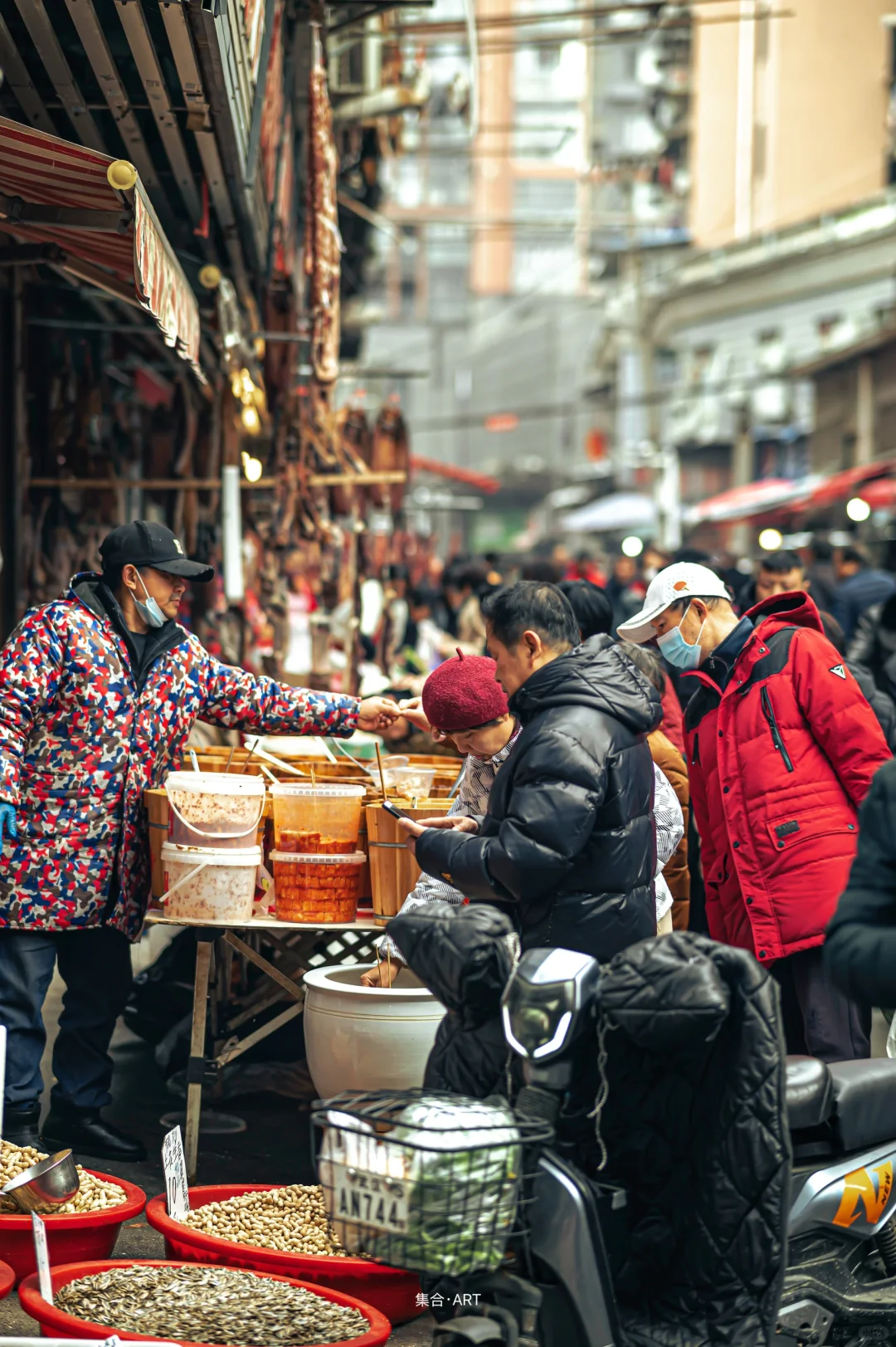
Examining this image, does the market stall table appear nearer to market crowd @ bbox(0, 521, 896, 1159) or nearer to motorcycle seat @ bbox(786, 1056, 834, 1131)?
market crowd @ bbox(0, 521, 896, 1159)

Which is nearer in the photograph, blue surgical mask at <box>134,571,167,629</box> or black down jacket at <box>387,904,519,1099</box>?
black down jacket at <box>387,904,519,1099</box>

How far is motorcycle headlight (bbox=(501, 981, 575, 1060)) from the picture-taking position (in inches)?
121

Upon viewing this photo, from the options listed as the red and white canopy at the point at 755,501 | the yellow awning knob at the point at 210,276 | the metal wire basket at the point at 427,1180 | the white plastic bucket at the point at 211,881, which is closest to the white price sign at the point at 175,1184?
the white plastic bucket at the point at 211,881

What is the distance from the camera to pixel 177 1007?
265 inches

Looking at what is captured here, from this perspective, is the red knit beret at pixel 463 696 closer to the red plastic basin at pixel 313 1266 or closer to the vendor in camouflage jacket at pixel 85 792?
the vendor in camouflage jacket at pixel 85 792

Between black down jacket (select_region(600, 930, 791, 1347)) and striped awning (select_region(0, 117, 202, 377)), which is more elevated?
striped awning (select_region(0, 117, 202, 377))

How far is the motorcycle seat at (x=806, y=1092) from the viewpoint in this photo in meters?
3.49

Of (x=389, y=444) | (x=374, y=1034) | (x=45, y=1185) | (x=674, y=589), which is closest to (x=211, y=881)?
(x=374, y=1034)

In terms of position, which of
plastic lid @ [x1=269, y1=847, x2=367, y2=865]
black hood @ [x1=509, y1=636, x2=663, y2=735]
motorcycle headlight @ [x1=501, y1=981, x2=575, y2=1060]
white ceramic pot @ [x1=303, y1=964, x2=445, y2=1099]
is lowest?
white ceramic pot @ [x1=303, y1=964, x2=445, y2=1099]

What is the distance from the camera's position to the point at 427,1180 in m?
2.79

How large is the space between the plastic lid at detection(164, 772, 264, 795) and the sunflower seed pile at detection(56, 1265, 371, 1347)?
59.4 inches

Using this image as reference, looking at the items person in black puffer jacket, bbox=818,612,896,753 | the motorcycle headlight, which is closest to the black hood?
the motorcycle headlight

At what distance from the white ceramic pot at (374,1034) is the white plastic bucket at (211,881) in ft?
1.54

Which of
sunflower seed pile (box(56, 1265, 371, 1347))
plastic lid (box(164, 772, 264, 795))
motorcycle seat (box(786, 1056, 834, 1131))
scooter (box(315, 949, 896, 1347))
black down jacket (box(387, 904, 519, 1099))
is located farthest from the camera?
plastic lid (box(164, 772, 264, 795))
